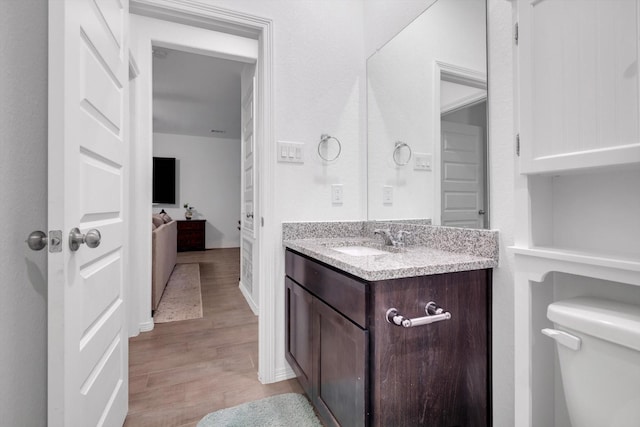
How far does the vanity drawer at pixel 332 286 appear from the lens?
0.99 metres

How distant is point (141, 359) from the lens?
2.00 meters

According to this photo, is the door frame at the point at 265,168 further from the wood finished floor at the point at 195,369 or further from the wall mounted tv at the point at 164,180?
the wall mounted tv at the point at 164,180

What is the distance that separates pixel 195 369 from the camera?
6.14 feet

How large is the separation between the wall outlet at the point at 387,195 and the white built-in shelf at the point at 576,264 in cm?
93

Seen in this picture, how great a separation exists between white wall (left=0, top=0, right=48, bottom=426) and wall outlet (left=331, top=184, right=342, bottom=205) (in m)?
1.31

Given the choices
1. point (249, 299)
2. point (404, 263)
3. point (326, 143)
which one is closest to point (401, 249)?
point (404, 263)

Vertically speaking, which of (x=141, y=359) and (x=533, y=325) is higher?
(x=533, y=325)

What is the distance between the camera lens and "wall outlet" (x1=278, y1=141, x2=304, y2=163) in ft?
5.60

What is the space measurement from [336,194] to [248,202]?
1621 millimetres

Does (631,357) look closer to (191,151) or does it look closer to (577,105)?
(577,105)

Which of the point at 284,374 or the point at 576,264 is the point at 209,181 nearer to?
the point at 284,374

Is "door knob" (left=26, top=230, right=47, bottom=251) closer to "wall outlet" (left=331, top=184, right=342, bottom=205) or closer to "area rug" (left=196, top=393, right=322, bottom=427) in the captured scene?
"area rug" (left=196, top=393, right=322, bottom=427)

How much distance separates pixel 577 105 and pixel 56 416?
1.55 metres

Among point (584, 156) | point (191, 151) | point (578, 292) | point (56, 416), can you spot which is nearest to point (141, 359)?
point (56, 416)
